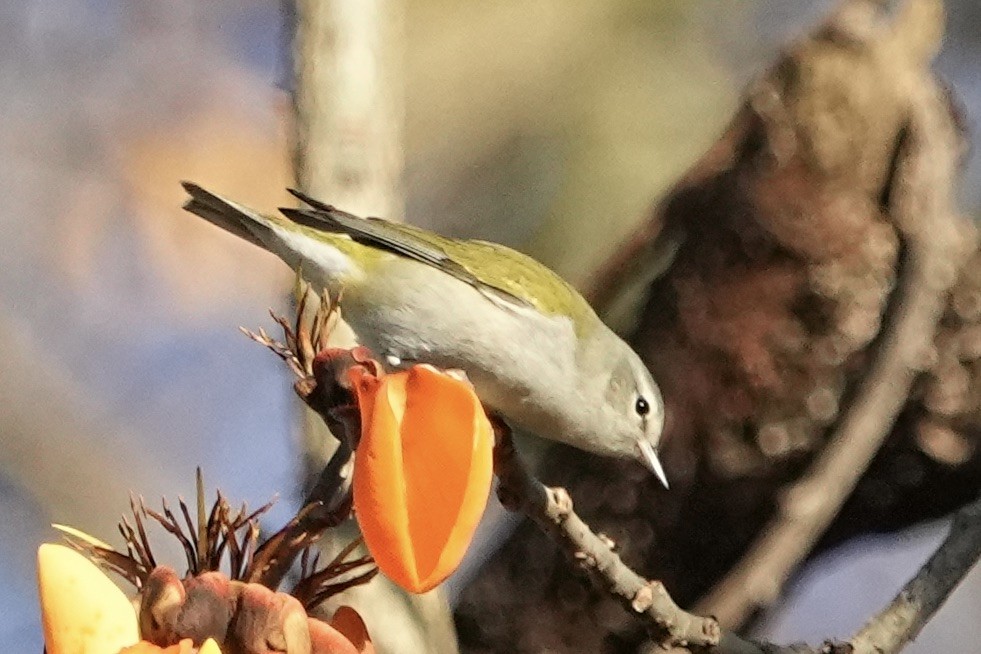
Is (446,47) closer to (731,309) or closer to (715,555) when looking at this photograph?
(731,309)

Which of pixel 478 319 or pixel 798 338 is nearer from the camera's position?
pixel 478 319

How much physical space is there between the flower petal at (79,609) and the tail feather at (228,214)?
306 millimetres

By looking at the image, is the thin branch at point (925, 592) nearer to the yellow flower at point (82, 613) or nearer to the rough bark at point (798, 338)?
the rough bark at point (798, 338)

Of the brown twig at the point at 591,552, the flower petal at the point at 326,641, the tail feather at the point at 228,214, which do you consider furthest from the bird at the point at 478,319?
the flower petal at the point at 326,641

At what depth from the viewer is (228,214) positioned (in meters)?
0.64

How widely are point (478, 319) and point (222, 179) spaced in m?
0.46

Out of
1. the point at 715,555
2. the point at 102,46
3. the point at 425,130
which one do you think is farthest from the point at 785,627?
the point at 102,46

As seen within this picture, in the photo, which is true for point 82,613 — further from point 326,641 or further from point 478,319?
point 478,319

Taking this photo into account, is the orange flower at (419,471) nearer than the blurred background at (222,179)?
Yes

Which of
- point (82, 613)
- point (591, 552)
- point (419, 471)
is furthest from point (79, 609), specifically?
point (591, 552)

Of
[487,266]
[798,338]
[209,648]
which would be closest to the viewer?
[209,648]

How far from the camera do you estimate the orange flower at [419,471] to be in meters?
0.37

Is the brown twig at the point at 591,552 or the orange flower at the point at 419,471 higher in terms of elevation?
the orange flower at the point at 419,471

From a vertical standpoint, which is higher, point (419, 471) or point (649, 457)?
point (419, 471)
